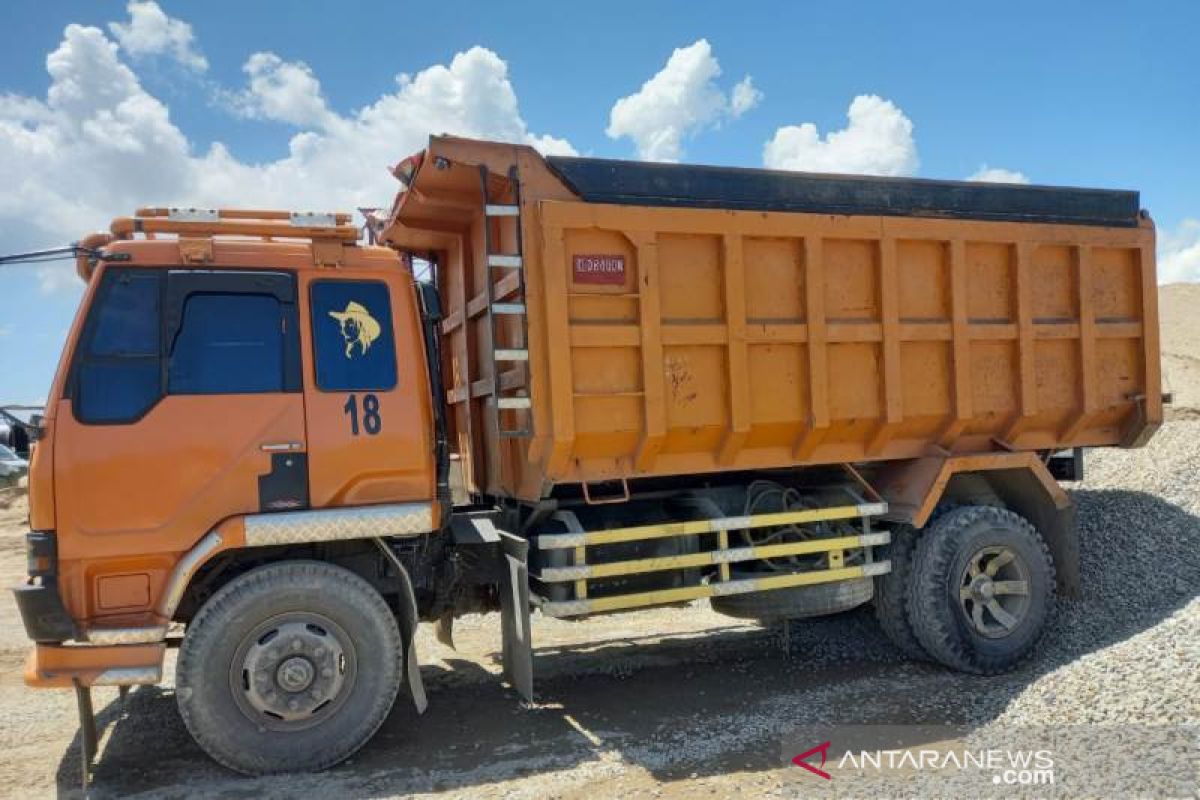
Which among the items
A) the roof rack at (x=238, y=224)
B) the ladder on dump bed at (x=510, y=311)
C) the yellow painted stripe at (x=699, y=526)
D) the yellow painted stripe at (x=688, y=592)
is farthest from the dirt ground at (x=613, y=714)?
the roof rack at (x=238, y=224)

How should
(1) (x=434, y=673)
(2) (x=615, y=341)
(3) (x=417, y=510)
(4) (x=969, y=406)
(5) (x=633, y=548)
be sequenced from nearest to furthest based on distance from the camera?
(3) (x=417, y=510), (2) (x=615, y=341), (5) (x=633, y=548), (4) (x=969, y=406), (1) (x=434, y=673)

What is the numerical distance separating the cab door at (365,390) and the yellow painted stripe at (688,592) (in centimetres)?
106

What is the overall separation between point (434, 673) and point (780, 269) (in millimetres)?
3753

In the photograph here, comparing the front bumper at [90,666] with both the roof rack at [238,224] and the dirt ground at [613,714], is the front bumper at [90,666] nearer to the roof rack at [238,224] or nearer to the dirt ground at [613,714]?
the dirt ground at [613,714]

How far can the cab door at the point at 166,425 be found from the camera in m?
4.37

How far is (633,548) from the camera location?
18.5ft

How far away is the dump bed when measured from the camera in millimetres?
5121

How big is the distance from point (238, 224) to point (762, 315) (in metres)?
3.08

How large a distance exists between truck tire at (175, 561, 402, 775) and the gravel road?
176 millimetres

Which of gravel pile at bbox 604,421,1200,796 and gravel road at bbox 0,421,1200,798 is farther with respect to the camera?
gravel road at bbox 0,421,1200,798

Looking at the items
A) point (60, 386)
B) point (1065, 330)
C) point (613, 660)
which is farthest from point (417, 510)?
point (1065, 330)

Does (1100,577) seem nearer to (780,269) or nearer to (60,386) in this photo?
(780,269)

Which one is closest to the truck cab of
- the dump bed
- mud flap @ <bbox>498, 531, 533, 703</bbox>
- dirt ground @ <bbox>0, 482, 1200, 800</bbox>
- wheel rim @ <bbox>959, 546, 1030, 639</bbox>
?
mud flap @ <bbox>498, 531, 533, 703</bbox>

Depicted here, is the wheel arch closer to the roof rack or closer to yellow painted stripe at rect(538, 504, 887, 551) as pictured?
yellow painted stripe at rect(538, 504, 887, 551)
